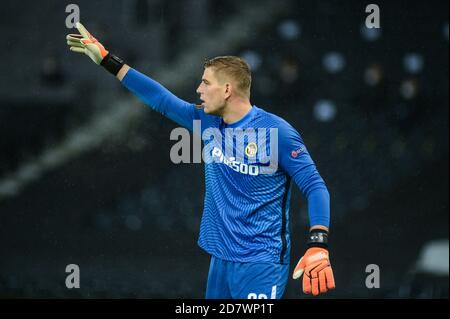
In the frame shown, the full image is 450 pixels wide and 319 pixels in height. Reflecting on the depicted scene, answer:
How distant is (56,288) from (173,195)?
133 centimetres

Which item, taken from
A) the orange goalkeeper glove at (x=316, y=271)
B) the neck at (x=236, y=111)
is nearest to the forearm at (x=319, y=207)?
the orange goalkeeper glove at (x=316, y=271)

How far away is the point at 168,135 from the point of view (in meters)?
7.55

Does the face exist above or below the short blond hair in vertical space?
below

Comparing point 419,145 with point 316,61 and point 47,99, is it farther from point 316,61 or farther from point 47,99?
point 47,99

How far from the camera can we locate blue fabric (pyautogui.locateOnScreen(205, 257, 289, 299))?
4.64 meters

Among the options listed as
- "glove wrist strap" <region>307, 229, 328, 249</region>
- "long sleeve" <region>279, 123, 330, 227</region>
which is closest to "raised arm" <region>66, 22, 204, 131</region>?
"long sleeve" <region>279, 123, 330, 227</region>

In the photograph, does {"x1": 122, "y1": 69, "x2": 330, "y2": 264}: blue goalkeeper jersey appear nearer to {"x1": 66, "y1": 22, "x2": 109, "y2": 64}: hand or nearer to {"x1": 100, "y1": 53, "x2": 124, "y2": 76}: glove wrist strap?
{"x1": 100, "y1": 53, "x2": 124, "y2": 76}: glove wrist strap

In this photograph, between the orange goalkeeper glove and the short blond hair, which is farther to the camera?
the short blond hair

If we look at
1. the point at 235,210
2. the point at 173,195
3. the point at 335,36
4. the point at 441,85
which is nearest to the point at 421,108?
the point at 441,85

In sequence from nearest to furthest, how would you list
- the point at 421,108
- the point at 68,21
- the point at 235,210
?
the point at 235,210 < the point at 68,21 < the point at 421,108

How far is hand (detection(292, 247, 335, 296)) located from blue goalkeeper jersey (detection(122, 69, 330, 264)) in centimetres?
19

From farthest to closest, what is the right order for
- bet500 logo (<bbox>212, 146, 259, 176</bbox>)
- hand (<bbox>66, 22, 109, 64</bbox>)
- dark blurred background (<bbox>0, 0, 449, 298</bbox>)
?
dark blurred background (<bbox>0, 0, 449, 298</bbox>)
hand (<bbox>66, 22, 109, 64</bbox>)
bet500 logo (<bbox>212, 146, 259, 176</bbox>)

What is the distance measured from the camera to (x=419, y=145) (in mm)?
7906

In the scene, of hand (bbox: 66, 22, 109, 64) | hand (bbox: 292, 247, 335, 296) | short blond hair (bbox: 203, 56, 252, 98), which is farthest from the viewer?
hand (bbox: 66, 22, 109, 64)
